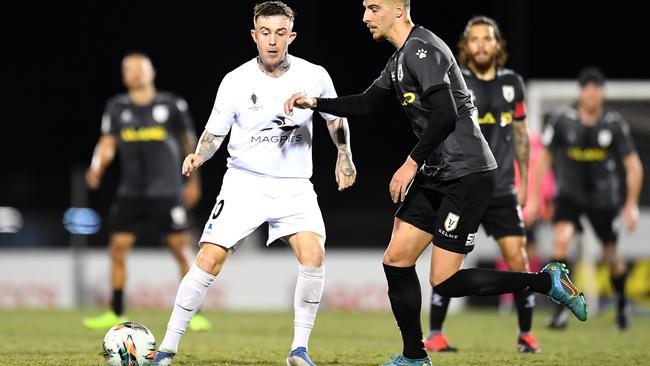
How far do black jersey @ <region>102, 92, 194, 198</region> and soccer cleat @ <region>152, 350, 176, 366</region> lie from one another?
14.0 feet

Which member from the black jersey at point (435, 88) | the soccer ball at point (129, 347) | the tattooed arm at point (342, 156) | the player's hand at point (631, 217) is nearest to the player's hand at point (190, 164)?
the tattooed arm at point (342, 156)

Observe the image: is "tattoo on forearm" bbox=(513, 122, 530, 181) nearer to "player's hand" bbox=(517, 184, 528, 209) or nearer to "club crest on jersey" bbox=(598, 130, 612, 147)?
"player's hand" bbox=(517, 184, 528, 209)

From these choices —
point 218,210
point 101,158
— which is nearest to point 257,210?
point 218,210

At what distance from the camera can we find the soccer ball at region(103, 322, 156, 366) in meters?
6.24

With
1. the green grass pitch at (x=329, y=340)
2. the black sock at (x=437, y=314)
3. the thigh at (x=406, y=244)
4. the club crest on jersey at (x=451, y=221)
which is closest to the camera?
the club crest on jersey at (x=451, y=221)

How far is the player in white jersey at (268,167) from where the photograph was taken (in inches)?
259

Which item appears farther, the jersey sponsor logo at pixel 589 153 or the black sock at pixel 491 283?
the jersey sponsor logo at pixel 589 153

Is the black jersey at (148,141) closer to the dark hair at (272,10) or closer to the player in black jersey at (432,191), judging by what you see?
A: the dark hair at (272,10)

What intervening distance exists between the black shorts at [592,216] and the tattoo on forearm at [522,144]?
2858mm

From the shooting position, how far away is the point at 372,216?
15812 mm

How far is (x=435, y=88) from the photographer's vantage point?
236 inches

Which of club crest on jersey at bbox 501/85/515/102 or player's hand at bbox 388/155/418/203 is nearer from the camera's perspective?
player's hand at bbox 388/155/418/203

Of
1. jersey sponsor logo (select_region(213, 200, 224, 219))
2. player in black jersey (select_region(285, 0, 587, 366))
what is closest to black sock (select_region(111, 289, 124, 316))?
jersey sponsor logo (select_region(213, 200, 224, 219))

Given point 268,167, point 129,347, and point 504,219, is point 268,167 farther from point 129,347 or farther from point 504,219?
point 504,219
